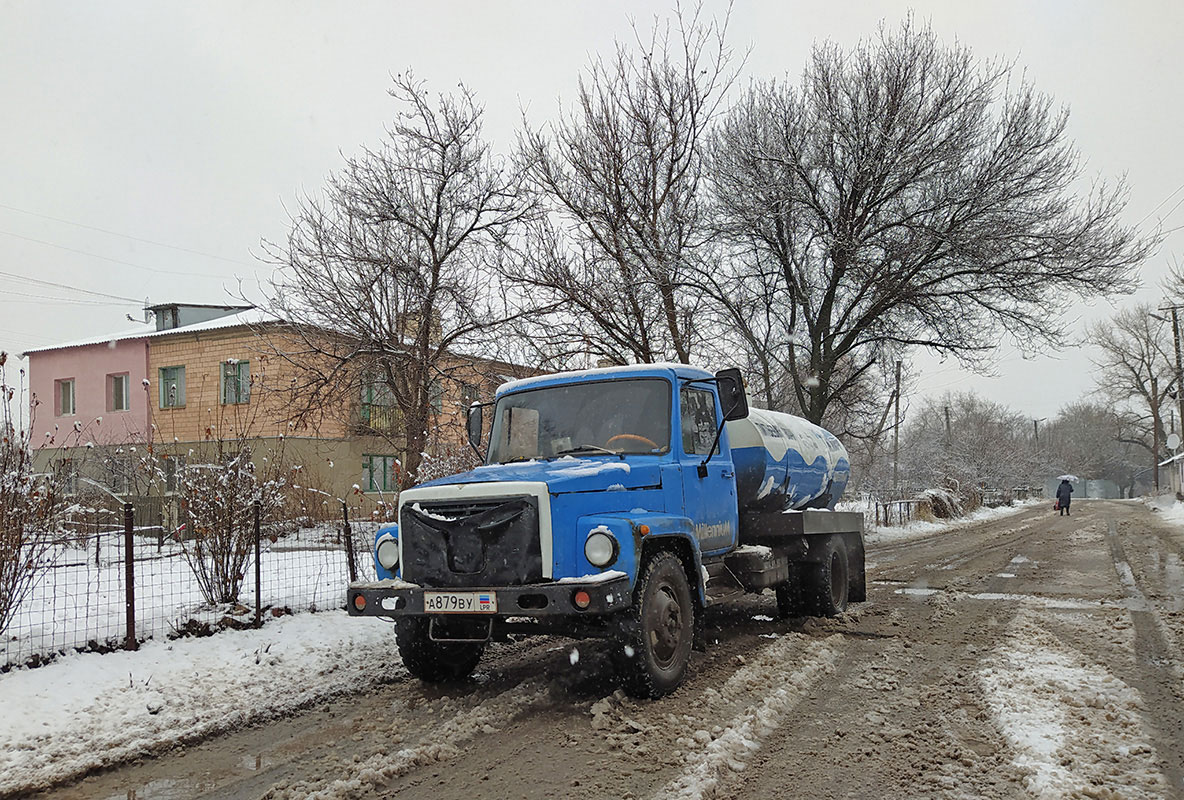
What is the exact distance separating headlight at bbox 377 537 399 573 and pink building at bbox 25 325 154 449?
1009 inches

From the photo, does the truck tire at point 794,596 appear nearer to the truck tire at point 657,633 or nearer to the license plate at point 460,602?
the truck tire at point 657,633

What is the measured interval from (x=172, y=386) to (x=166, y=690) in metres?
25.5

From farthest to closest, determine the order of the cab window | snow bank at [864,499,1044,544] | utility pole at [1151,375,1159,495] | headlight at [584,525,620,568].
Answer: utility pole at [1151,375,1159,495] < snow bank at [864,499,1044,544] < the cab window < headlight at [584,525,620,568]

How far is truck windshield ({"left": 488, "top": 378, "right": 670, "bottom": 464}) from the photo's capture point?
6.60 metres

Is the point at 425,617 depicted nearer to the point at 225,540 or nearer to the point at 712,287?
the point at 225,540

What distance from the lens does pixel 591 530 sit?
5512mm

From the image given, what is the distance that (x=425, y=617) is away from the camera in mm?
6148

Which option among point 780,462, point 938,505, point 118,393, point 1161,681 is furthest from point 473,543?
point 938,505

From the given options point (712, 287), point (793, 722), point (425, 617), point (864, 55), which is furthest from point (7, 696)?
point (864, 55)

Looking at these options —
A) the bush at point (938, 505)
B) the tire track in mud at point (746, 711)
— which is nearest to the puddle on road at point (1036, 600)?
the tire track in mud at point (746, 711)

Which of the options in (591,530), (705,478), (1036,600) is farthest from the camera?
(1036,600)

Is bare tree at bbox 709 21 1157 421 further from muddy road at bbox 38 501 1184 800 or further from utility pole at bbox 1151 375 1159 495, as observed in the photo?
utility pole at bbox 1151 375 1159 495

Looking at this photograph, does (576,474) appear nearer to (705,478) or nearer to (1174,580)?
(705,478)

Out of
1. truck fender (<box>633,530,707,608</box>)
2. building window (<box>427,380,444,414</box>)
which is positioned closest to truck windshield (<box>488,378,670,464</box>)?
truck fender (<box>633,530,707,608</box>)
